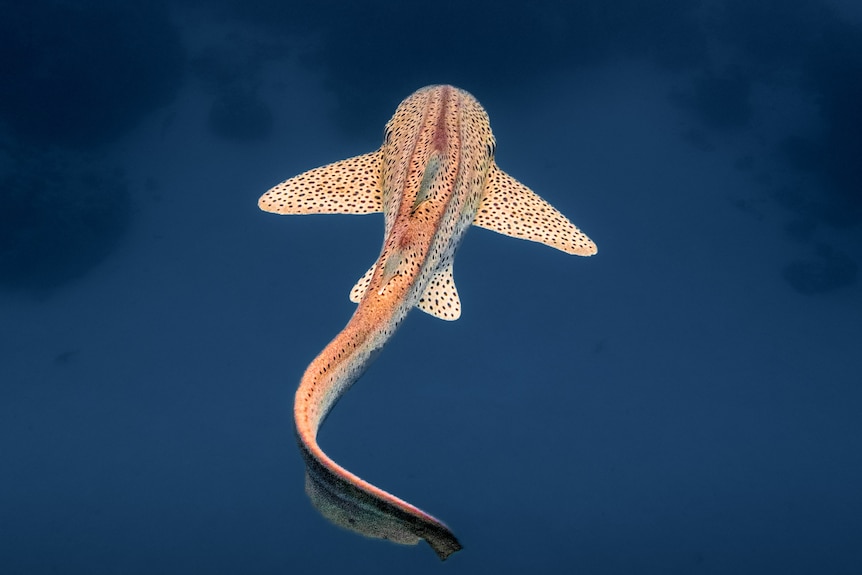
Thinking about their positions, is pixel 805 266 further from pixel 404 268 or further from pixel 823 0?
pixel 404 268

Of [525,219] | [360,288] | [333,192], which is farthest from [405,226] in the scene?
[525,219]

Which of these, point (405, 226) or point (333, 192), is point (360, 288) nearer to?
point (405, 226)

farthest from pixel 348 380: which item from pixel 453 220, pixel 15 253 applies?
pixel 15 253

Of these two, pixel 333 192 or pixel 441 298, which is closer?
pixel 441 298

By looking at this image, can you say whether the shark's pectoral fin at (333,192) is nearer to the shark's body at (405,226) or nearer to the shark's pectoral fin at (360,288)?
the shark's body at (405,226)

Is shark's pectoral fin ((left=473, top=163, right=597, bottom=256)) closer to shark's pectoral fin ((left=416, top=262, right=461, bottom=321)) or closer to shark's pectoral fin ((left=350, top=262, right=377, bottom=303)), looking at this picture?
shark's pectoral fin ((left=416, top=262, right=461, bottom=321))

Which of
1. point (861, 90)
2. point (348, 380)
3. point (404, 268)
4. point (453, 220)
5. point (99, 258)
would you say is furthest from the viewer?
point (861, 90)
